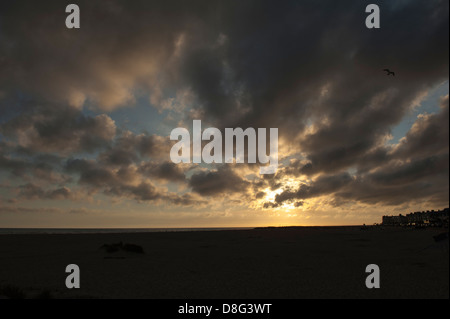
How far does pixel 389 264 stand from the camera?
22.7 meters

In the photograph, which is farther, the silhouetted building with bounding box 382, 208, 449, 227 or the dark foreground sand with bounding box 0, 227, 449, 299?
the silhouetted building with bounding box 382, 208, 449, 227

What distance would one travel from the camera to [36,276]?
61.7 feet

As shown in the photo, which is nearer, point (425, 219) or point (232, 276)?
point (232, 276)

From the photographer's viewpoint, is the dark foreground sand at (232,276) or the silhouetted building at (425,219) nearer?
the dark foreground sand at (232,276)

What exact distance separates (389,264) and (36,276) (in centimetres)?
2626
